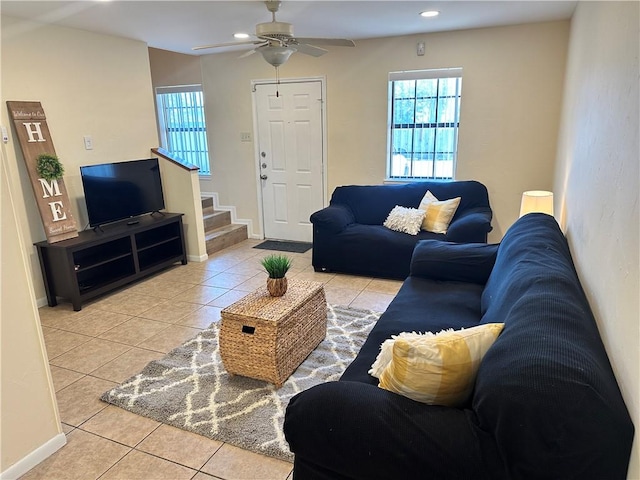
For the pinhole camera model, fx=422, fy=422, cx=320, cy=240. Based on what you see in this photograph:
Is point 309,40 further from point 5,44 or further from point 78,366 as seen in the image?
point 78,366

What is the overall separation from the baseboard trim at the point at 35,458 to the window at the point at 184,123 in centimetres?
443

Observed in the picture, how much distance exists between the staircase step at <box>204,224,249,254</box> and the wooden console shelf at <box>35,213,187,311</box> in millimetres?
465

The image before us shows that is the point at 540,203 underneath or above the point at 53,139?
underneath

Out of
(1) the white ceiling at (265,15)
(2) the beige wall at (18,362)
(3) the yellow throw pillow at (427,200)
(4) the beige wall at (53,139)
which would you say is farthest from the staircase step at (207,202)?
(2) the beige wall at (18,362)

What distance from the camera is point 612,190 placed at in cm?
143

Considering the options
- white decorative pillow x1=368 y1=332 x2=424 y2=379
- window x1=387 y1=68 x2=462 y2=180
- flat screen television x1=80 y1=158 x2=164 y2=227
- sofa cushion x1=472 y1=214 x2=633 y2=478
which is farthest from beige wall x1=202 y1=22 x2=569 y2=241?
sofa cushion x1=472 y1=214 x2=633 y2=478

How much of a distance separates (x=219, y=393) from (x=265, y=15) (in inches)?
117

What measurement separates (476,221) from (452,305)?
166 cm

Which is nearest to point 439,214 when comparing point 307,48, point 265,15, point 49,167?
A: point 307,48

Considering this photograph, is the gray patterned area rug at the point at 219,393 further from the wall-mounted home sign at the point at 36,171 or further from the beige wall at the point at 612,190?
the wall-mounted home sign at the point at 36,171

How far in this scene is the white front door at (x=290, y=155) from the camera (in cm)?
518

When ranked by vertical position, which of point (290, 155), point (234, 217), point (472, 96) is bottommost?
point (234, 217)

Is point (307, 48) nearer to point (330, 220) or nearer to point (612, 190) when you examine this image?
point (330, 220)

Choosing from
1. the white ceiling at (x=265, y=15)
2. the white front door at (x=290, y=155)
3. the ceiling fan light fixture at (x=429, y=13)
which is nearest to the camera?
the white ceiling at (x=265, y=15)
